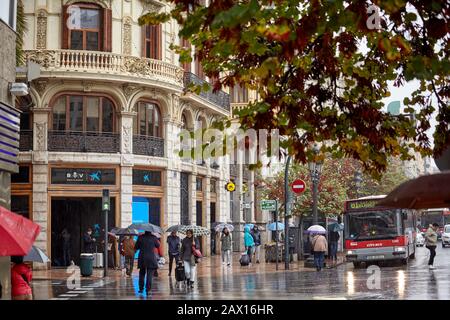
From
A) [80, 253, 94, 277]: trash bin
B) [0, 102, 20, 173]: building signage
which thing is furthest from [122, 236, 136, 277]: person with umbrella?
[0, 102, 20, 173]: building signage

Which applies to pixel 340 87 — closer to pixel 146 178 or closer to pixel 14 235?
pixel 14 235

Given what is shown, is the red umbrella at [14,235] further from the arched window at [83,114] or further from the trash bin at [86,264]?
the arched window at [83,114]

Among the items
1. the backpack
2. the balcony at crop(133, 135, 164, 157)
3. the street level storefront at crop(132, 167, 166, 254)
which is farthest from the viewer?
the balcony at crop(133, 135, 164, 157)

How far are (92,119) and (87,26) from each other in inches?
161

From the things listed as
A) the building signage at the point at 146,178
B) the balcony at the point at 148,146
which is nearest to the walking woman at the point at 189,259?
the building signage at the point at 146,178

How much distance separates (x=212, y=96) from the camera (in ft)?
139

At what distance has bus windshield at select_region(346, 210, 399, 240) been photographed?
30656 millimetres

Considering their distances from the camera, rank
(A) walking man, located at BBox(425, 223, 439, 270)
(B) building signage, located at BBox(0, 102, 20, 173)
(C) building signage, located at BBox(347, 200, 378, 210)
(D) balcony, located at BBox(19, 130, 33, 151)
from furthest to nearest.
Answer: (D) balcony, located at BBox(19, 130, 33, 151), (C) building signage, located at BBox(347, 200, 378, 210), (A) walking man, located at BBox(425, 223, 439, 270), (B) building signage, located at BBox(0, 102, 20, 173)

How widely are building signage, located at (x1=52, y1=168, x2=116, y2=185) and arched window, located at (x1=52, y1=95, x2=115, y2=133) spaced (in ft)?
5.91

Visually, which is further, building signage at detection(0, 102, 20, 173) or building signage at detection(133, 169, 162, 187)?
building signage at detection(133, 169, 162, 187)

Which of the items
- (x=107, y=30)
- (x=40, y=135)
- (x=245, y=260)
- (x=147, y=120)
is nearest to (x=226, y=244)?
(x=245, y=260)

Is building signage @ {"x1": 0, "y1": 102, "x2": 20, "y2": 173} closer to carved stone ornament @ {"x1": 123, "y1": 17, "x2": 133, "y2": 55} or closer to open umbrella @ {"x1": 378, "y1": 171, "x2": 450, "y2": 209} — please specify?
open umbrella @ {"x1": 378, "y1": 171, "x2": 450, "y2": 209}
